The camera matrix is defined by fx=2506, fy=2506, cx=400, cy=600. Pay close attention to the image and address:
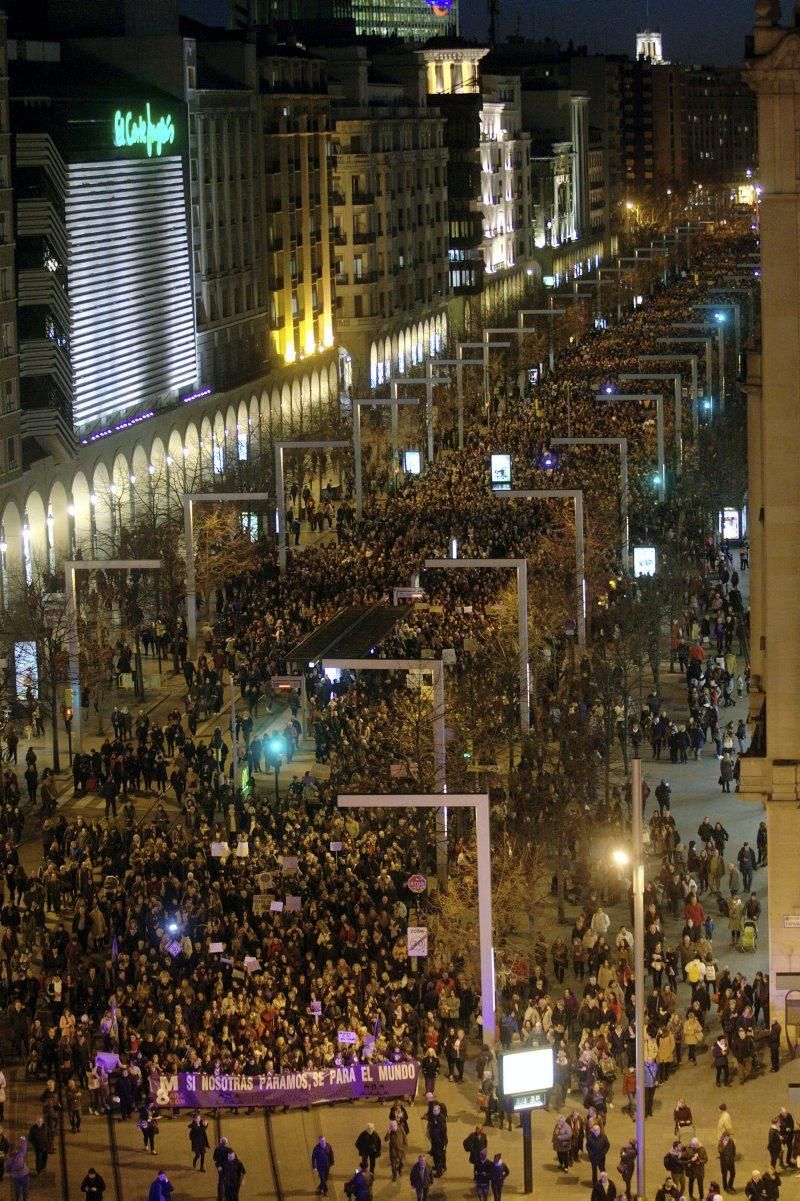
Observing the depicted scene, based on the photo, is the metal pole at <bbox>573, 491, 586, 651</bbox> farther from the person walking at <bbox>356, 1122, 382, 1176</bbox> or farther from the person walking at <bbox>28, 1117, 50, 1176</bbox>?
the person walking at <bbox>28, 1117, 50, 1176</bbox>

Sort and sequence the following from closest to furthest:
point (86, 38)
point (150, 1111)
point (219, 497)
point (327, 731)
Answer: point (150, 1111)
point (327, 731)
point (219, 497)
point (86, 38)

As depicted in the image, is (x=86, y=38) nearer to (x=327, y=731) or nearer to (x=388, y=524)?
(x=388, y=524)

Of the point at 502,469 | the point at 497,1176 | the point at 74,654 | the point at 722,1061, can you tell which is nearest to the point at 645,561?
the point at 502,469

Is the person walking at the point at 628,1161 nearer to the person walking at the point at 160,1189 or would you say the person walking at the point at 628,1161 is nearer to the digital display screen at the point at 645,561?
the person walking at the point at 160,1189

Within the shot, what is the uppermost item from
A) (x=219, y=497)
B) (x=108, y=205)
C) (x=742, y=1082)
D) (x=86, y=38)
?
(x=86, y=38)

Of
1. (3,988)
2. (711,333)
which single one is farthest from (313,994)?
(711,333)

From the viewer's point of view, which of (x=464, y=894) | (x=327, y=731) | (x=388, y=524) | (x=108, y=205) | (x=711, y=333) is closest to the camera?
A: (x=464, y=894)

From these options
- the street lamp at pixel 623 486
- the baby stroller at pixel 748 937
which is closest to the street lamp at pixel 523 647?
the baby stroller at pixel 748 937

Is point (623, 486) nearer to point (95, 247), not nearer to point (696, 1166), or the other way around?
point (95, 247)
